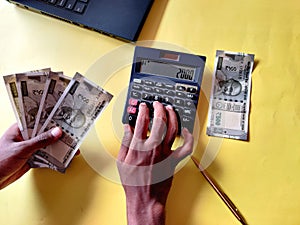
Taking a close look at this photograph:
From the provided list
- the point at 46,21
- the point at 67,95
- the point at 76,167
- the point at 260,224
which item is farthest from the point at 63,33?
the point at 260,224

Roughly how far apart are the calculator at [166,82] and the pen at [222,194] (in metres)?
0.08

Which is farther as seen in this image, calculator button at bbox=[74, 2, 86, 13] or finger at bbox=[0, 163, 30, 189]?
calculator button at bbox=[74, 2, 86, 13]

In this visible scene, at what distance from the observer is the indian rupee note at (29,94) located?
0.75 meters

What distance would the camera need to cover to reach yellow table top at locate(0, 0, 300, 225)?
72cm

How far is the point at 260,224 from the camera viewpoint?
0.69m

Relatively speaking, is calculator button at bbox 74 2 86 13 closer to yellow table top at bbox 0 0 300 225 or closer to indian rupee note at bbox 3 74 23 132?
yellow table top at bbox 0 0 300 225

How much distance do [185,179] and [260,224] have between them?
16 centimetres

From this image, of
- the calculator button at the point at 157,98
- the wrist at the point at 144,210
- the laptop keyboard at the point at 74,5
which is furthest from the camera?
the laptop keyboard at the point at 74,5

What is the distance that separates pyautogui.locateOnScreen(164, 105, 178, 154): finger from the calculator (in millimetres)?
17

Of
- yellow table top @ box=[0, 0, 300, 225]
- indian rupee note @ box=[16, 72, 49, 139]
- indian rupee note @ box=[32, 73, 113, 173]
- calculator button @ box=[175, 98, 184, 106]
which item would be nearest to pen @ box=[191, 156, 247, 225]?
yellow table top @ box=[0, 0, 300, 225]

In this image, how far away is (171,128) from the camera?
0.74 meters

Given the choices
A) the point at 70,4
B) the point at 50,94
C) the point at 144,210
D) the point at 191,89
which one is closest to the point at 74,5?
the point at 70,4

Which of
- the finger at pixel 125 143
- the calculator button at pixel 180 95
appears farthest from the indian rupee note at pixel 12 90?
the calculator button at pixel 180 95

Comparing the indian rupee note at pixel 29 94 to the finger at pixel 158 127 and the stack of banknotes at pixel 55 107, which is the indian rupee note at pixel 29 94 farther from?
the finger at pixel 158 127
